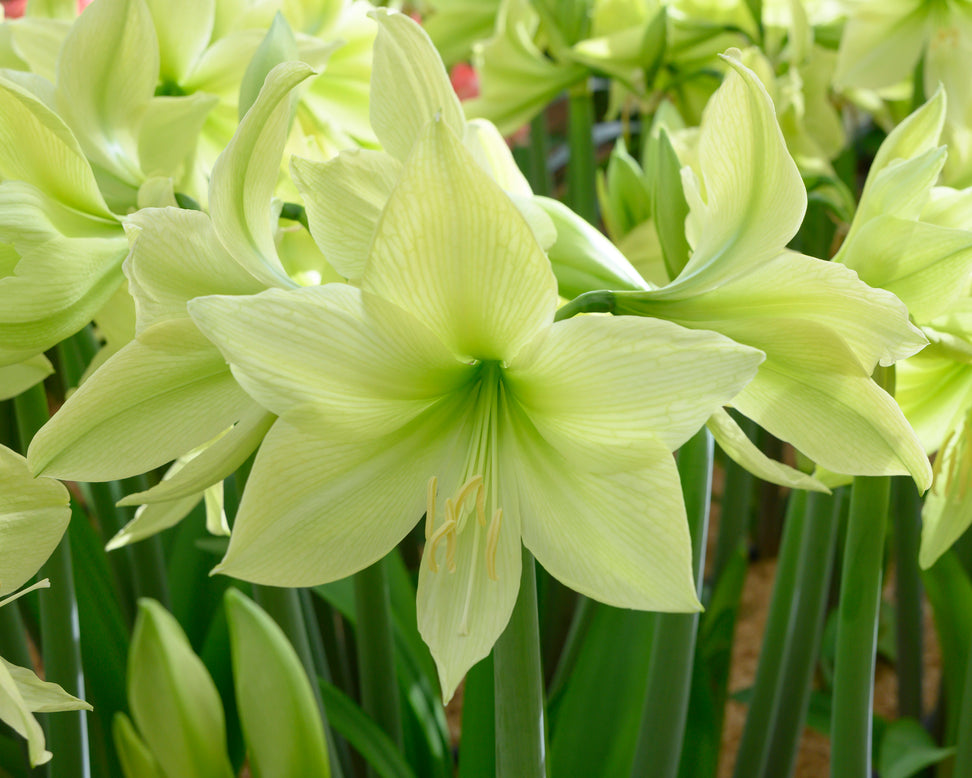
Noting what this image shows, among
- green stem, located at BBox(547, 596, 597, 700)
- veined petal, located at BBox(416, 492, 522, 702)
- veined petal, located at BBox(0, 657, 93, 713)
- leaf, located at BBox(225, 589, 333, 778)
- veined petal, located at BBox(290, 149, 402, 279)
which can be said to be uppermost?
veined petal, located at BBox(290, 149, 402, 279)

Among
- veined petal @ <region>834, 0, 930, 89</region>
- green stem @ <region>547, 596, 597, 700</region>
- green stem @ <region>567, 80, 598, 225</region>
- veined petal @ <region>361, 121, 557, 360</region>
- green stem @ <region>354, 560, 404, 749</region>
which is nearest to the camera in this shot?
veined petal @ <region>361, 121, 557, 360</region>

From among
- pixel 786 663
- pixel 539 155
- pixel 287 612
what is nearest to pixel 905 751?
pixel 786 663

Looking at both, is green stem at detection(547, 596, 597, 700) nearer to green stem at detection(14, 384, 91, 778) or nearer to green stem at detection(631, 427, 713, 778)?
green stem at detection(631, 427, 713, 778)

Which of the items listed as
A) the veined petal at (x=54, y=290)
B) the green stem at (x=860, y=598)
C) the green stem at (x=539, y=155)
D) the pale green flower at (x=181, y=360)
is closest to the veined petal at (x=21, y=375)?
the veined petal at (x=54, y=290)

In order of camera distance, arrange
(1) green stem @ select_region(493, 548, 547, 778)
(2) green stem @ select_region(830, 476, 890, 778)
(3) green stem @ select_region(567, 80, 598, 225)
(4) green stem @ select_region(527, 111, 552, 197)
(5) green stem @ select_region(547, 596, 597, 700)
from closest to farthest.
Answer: (1) green stem @ select_region(493, 548, 547, 778)
(2) green stem @ select_region(830, 476, 890, 778)
(5) green stem @ select_region(547, 596, 597, 700)
(3) green stem @ select_region(567, 80, 598, 225)
(4) green stem @ select_region(527, 111, 552, 197)

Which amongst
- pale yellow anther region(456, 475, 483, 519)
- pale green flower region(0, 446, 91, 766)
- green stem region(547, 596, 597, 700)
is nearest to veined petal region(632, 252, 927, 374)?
pale yellow anther region(456, 475, 483, 519)

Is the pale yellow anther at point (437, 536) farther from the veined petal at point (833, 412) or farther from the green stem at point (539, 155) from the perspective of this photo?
the green stem at point (539, 155)

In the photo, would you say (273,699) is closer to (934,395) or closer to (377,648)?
(377,648)
